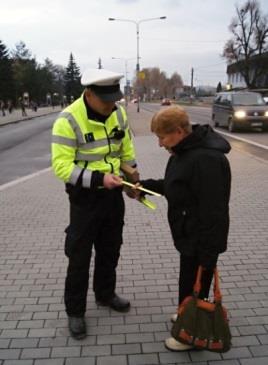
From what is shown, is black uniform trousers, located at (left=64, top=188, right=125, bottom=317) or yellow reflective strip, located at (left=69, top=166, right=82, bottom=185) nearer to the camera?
yellow reflective strip, located at (left=69, top=166, right=82, bottom=185)

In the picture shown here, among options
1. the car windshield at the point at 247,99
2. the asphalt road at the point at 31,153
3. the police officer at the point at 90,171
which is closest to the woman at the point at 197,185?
the police officer at the point at 90,171

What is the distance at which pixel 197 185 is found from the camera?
280cm

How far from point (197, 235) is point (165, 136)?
662 millimetres

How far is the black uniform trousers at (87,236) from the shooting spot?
10.9ft

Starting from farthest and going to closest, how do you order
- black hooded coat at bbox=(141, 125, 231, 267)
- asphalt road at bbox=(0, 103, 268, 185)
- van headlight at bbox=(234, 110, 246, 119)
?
van headlight at bbox=(234, 110, 246, 119)
asphalt road at bbox=(0, 103, 268, 185)
black hooded coat at bbox=(141, 125, 231, 267)

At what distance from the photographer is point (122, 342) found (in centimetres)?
332

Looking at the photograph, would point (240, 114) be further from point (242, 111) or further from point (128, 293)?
point (128, 293)

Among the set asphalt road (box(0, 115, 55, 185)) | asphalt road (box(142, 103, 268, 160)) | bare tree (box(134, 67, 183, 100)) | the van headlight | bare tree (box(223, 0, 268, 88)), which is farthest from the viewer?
bare tree (box(134, 67, 183, 100))

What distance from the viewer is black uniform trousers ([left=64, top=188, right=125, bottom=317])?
10.9 ft

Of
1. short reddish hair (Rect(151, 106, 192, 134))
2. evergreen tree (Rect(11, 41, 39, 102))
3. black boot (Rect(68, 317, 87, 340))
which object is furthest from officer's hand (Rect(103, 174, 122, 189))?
evergreen tree (Rect(11, 41, 39, 102))

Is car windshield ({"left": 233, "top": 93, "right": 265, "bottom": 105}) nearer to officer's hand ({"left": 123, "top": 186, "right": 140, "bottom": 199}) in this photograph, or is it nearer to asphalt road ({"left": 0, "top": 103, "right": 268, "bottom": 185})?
asphalt road ({"left": 0, "top": 103, "right": 268, "bottom": 185})

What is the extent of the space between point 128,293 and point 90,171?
149 centimetres

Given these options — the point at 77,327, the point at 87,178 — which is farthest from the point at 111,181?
the point at 77,327

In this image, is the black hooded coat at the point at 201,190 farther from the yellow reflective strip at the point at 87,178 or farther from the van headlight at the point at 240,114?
the van headlight at the point at 240,114
